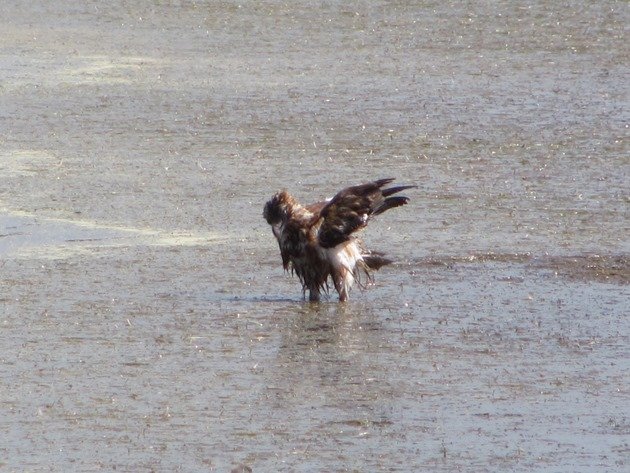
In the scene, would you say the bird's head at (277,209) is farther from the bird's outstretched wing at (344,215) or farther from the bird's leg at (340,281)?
the bird's leg at (340,281)

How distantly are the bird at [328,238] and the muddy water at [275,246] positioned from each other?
16cm

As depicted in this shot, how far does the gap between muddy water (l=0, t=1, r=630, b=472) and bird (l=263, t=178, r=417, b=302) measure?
6.2 inches

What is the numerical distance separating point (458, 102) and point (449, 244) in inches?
164

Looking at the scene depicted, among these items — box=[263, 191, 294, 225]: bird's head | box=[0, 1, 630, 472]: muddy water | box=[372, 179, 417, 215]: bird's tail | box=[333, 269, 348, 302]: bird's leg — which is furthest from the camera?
box=[372, 179, 417, 215]: bird's tail

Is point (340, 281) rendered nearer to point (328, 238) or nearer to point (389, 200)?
point (328, 238)

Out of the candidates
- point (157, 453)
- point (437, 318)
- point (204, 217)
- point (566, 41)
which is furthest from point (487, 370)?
point (566, 41)

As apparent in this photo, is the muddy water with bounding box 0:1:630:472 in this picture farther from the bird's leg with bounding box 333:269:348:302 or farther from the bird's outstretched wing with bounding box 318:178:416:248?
the bird's outstretched wing with bounding box 318:178:416:248

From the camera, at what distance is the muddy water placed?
6.57 m

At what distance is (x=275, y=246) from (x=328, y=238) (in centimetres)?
88

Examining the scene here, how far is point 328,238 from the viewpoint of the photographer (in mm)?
9031

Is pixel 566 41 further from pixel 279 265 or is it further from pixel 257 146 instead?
pixel 279 265

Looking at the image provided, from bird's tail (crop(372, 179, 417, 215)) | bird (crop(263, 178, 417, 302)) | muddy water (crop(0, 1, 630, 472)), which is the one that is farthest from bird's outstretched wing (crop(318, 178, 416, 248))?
muddy water (crop(0, 1, 630, 472))

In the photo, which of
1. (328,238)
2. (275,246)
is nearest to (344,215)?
(328,238)

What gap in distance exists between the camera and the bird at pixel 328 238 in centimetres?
897
